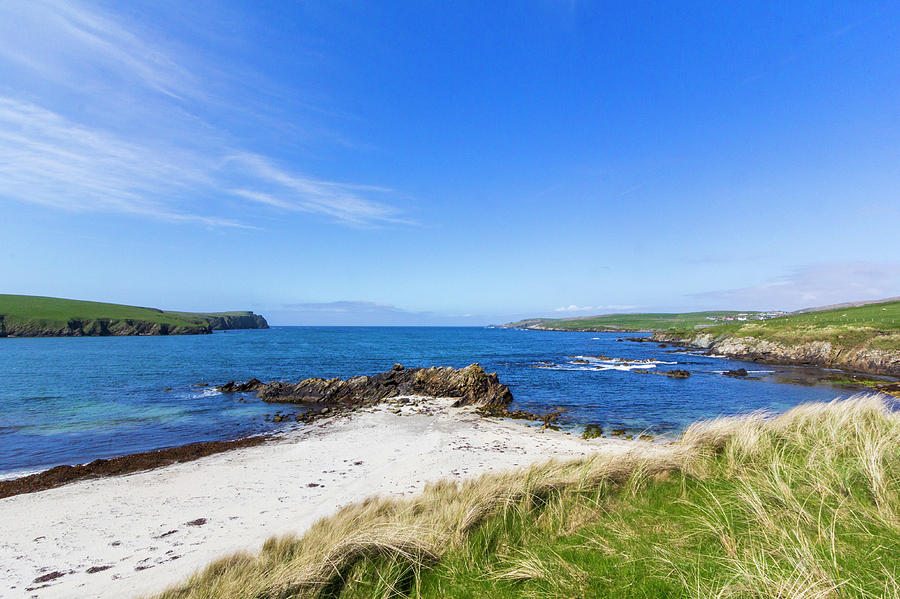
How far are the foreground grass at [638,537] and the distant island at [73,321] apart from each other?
17922 cm

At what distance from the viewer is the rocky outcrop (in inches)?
1233

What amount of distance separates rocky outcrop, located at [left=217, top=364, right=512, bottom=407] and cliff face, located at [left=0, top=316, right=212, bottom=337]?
14367cm

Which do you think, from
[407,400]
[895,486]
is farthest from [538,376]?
[895,486]

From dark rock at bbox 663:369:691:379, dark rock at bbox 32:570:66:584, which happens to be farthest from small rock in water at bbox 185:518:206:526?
dark rock at bbox 663:369:691:379

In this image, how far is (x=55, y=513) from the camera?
11914 mm

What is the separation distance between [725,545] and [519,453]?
1347 cm

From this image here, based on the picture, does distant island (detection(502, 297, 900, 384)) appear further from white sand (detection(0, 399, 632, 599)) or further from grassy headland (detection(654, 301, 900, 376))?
white sand (detection(0, 399, 632, 599))

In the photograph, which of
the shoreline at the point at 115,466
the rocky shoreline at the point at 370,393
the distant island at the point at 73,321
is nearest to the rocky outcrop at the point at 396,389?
the rocky shoreline at the point at 370,393

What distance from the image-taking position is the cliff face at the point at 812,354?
42.7m

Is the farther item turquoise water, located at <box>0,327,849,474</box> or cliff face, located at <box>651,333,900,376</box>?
cliff face, located at <box>651,333,900,376</box>

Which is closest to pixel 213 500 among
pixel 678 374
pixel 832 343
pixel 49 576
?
pixel 49 576

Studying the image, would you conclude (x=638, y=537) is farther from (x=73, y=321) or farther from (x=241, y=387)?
(x=73, y=321)

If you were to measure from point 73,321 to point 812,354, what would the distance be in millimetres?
203937

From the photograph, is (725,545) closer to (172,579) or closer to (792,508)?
(792,508)
